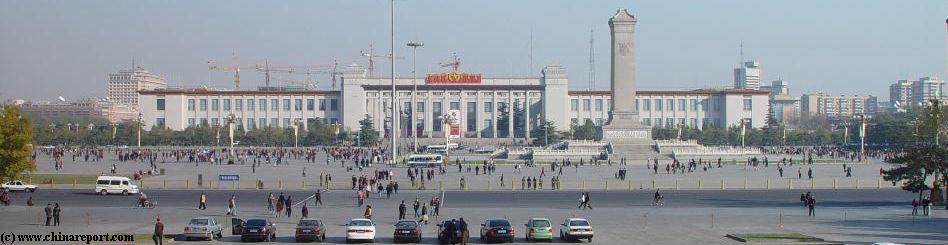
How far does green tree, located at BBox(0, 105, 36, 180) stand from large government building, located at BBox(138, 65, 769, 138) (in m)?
130

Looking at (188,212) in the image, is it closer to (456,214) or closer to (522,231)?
(456,214)

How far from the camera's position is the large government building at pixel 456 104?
570ft

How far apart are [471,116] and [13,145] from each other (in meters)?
138

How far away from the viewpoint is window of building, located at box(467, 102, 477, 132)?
584 ft

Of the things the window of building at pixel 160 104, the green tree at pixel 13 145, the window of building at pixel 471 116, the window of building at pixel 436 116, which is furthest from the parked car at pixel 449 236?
the window of building at pixel 160 104

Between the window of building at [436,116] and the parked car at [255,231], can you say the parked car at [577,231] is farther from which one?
the window of building at [436,116]

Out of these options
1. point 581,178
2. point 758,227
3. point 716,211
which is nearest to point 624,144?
point 581,178

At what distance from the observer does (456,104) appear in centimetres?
17775

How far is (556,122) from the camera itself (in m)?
172

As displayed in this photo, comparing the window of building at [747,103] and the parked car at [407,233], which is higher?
the window of building at [747,103]

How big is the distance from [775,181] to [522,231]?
30079mm

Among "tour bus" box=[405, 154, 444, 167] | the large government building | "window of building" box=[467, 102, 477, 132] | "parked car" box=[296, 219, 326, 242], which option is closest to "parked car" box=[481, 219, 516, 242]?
"parked car" box=[296, 219, 326, 242]

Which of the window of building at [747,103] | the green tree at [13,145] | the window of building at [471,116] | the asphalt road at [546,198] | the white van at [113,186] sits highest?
the window of building at [747,103]

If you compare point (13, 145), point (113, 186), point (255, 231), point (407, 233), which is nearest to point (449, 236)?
point (407, 233)
